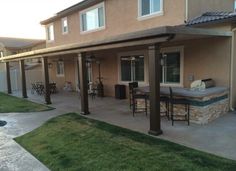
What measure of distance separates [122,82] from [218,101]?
236 inches

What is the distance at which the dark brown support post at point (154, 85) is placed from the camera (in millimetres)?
6083

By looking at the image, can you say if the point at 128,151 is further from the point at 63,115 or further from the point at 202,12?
the point at 202,12

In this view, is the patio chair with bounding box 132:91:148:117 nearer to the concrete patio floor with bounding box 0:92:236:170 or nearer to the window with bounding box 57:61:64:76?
the concrete patio floor with bounding box 0:92:236:170

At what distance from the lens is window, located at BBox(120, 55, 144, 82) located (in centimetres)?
1176

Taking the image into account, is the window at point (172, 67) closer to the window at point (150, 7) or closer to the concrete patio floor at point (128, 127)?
the window at point (150, 7)

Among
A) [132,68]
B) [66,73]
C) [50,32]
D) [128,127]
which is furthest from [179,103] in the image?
[50,32]

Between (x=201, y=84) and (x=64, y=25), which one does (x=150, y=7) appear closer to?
(x=201, y=84)

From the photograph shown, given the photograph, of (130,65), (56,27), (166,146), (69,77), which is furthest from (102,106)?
(56,27)

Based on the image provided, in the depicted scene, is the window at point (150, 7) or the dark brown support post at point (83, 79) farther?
the window at point (150, 7)

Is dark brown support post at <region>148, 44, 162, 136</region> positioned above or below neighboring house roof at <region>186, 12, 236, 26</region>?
below

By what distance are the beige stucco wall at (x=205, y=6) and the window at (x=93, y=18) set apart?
5.46 metres

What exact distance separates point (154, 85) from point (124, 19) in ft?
20.0

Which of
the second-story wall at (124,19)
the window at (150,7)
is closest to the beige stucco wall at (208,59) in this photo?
the second-story wall at (124,19)

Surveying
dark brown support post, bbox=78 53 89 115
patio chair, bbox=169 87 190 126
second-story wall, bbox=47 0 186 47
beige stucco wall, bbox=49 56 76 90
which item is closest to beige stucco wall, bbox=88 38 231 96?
second-story wall, bbox=47 0 186 47
